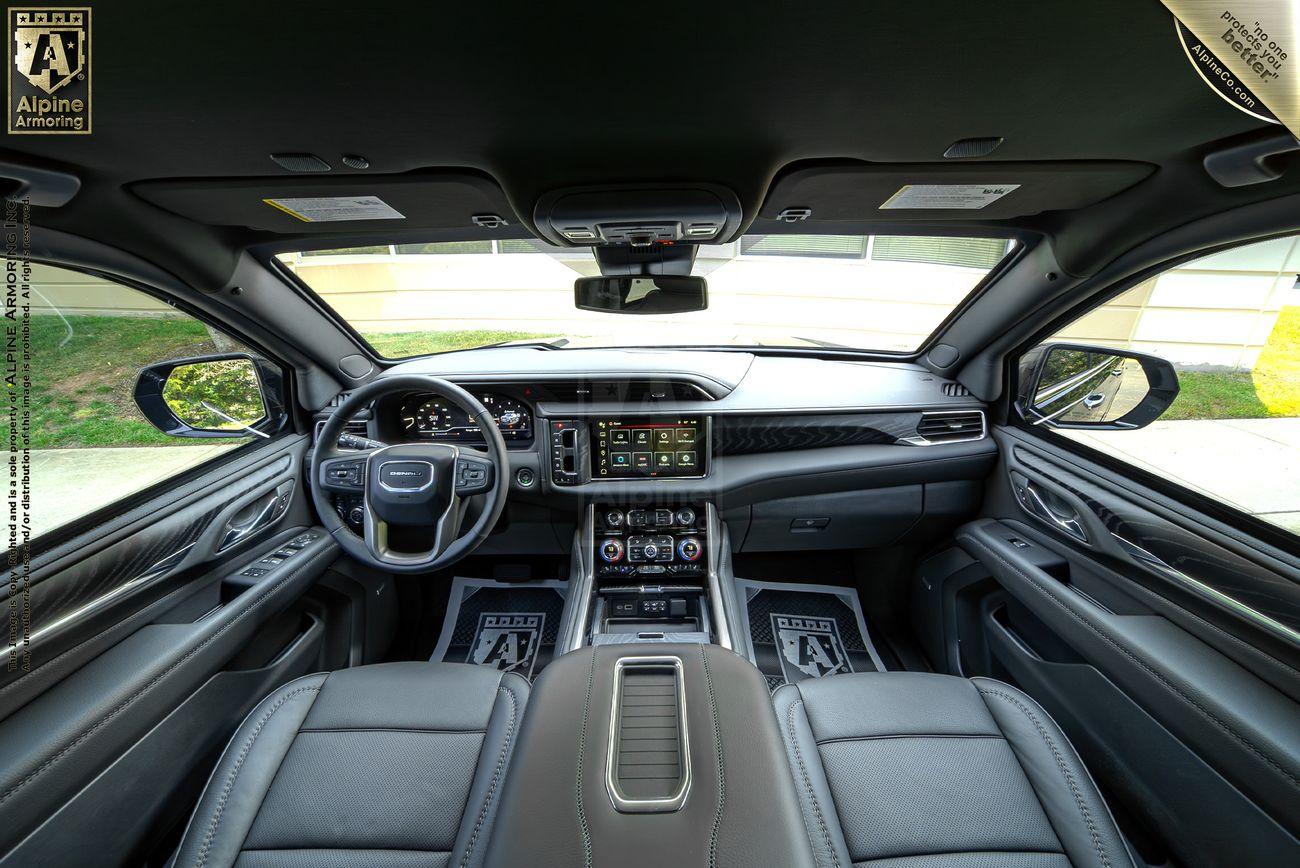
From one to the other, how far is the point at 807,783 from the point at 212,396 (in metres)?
2.72

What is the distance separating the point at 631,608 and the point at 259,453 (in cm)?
182

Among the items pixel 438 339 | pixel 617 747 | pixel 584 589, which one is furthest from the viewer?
pixel 438 339

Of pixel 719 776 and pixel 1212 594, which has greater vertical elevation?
pixel 1212 594

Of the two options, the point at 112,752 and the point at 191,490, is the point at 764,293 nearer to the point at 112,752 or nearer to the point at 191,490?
the point at 191,490

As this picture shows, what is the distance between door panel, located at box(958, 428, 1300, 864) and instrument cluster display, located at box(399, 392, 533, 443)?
233cm

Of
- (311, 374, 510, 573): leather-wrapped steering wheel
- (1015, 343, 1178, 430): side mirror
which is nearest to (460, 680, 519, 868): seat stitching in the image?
(311, 374, 510, 573): leather-wrapped steering wheel

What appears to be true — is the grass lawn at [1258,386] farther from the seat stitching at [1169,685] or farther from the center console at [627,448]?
the center console at [627,448]

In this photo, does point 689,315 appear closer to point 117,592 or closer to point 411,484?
point 411,484

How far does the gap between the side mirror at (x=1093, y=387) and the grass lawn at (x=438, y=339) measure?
2.52 metres

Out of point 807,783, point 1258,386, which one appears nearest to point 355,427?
point 807,783

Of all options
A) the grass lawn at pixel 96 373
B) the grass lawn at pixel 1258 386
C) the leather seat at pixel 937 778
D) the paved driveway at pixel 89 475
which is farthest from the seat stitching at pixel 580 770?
the grass lawn at pixel 1258 386

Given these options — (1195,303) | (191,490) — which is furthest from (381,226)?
(1195,303)

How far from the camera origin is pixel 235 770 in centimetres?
134

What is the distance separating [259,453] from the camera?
235 centimetres
